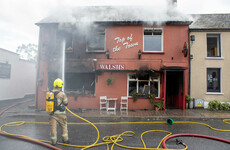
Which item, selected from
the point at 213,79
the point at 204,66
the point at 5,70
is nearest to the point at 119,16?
the point at 204,66

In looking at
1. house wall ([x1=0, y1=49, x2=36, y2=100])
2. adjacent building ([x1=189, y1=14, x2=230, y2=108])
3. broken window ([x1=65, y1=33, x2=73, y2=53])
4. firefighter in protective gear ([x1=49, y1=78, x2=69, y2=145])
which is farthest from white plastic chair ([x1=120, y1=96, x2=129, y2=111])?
house wall ([x1=0, y1=49, x2=36, y2=100])

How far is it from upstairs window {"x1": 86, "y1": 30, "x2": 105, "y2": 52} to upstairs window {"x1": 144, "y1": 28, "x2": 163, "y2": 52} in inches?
121

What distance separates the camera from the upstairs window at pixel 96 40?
1057 cm

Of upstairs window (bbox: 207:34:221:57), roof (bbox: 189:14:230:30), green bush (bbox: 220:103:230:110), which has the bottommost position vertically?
green bush (bbox: 220:103:230:110)

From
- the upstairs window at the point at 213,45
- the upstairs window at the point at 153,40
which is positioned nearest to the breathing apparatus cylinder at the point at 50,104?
the upstairs window at the point at 153,40

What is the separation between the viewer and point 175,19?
10219 mm

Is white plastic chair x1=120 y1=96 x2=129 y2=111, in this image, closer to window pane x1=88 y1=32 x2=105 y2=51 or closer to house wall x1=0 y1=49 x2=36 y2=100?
window pane x1=88 y1=32 x2=105 y2=51

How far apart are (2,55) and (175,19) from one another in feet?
46.3

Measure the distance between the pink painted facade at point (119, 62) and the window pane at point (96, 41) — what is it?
340mm

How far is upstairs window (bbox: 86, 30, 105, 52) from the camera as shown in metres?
10.6

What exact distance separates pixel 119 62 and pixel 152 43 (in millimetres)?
2751

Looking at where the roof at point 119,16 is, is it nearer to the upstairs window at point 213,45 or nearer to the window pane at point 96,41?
the window pane at point 96,41

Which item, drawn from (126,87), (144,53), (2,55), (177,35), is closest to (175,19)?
(177,35)

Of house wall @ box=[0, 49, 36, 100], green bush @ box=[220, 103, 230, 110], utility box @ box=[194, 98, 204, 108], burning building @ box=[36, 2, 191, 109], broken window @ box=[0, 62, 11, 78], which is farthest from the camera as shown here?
house wall @ box=[0, 49, 36, 100]
